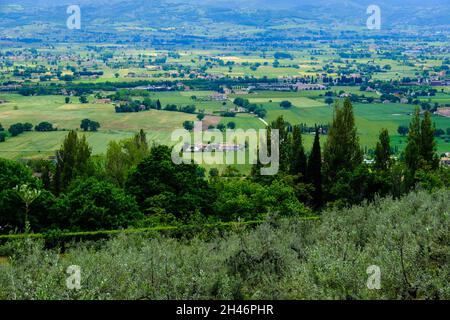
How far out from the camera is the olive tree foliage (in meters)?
8.95

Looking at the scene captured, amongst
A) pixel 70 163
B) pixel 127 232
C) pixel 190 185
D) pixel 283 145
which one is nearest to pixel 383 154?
pixel 283 145

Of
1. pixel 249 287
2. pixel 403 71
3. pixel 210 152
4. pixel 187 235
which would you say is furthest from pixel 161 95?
pixel 249 287

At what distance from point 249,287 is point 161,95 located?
8090cm

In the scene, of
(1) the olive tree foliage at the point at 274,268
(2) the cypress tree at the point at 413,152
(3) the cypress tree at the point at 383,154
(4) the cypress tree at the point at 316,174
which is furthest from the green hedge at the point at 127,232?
(3) the cypress tree at the point at 383,154

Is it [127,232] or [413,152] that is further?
[413,152]

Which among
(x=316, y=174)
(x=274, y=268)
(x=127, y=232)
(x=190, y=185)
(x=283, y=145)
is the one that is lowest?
(x=316, y=174)

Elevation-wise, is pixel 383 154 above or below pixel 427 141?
below

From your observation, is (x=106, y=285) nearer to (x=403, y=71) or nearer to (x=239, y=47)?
(x=403, y=71)

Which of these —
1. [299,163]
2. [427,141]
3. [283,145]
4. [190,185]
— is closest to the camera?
[190,185]

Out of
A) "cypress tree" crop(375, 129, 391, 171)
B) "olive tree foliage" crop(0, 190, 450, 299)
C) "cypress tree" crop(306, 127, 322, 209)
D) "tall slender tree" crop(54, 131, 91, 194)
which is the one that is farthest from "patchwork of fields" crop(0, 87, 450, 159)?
"olive tree foliage" crop(0, 190, 450, 299)

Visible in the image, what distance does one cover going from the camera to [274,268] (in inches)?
442

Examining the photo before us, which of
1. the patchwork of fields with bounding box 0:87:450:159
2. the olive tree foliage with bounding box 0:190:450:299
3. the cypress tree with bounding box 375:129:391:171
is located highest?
the olive tree foliage with bounding box 0:190:450:299

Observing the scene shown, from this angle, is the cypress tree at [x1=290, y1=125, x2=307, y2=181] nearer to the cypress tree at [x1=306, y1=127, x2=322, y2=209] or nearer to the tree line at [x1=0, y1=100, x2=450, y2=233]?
the tree line at [x1=0, y1=100, x2=450, y2=233]

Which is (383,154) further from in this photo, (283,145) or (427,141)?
(283,145)
